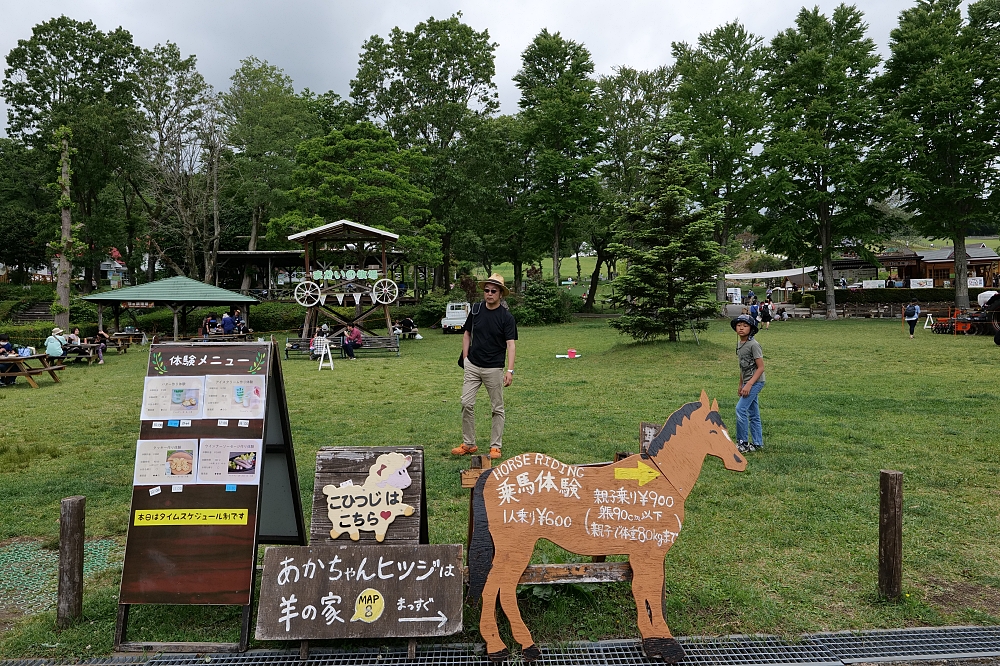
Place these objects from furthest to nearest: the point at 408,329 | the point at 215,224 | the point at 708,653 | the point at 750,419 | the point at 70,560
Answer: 1. the point at 215,224
2. the point at 408,329
3. the point at 750,419
4. the point at 70,560
5. the point at 708,653

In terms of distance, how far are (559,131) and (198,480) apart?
118 feet

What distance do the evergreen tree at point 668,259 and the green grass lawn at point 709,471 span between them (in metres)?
2.19

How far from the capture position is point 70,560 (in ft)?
11.5

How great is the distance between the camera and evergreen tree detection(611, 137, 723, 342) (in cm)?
1695

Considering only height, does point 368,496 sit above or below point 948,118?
below

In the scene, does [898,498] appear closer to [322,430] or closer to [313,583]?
[313,583]

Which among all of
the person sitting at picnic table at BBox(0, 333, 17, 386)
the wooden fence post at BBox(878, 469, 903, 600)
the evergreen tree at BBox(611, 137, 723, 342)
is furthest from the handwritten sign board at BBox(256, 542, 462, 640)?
the person sitting at picnic table at BBox(0, 333, 17, 386)

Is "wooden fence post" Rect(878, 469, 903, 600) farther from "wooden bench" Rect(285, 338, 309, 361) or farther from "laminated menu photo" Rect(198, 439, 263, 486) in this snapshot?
"wooden bench" Rect(285, 338, 309, 361)

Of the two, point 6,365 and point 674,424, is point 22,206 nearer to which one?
point 6,365

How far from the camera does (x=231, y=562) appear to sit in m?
3.45

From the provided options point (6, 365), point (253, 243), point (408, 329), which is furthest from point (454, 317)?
point (6, 365)

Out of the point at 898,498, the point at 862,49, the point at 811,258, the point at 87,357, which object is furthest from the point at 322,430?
the point at 862,49

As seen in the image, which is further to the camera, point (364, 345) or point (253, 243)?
point (253, 243)

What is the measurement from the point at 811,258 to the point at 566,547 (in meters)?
35.4
